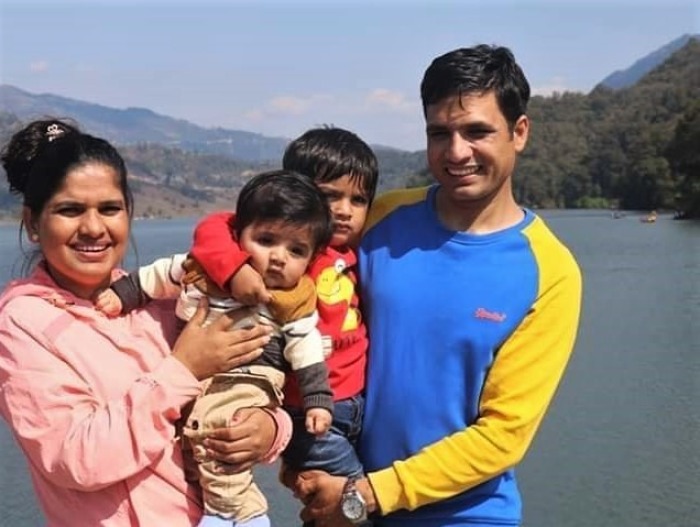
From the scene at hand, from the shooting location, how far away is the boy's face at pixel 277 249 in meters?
2.00

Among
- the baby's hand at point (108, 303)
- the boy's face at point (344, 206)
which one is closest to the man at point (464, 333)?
the boy's face at point (344, 206)

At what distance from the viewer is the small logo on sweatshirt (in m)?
2.03

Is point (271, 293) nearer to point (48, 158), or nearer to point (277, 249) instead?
point (277, 249)

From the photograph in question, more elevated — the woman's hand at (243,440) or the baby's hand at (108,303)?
the baby's hand at (108,303)

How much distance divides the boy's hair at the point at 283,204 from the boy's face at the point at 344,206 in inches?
4.0

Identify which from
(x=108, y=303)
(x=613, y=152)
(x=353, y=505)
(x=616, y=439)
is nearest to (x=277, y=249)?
(x=108, y=303)

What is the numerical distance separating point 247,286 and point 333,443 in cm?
42

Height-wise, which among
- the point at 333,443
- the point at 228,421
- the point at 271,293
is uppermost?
the point at 271,293

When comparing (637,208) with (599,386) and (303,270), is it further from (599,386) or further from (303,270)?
(303,270)

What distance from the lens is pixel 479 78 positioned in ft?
6.77

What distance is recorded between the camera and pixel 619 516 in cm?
877

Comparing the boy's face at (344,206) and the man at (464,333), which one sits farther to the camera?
the boy's face at (344,206)

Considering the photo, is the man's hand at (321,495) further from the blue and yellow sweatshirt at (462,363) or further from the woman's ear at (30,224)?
the woman's ear at (30,224)

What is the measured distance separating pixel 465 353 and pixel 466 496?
32cm
